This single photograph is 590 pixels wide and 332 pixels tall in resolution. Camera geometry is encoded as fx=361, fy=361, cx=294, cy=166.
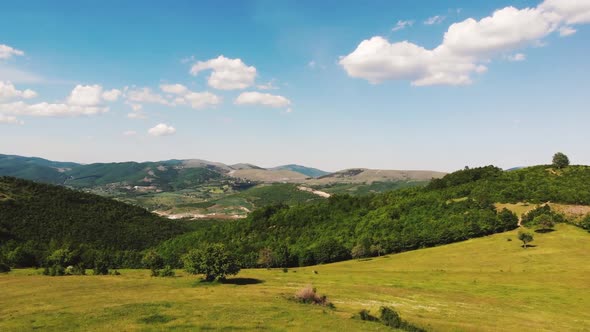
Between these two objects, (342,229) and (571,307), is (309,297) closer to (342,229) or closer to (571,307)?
(571,307)

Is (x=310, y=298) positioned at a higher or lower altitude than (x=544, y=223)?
lower

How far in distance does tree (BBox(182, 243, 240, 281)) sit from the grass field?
318 centimetres

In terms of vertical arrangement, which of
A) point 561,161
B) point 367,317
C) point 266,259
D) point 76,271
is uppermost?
point 561,161

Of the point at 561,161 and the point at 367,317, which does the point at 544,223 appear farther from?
the point at 367,317

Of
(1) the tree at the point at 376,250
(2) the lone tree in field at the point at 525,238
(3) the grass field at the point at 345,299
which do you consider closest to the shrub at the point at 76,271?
(3) the grass field at the point at 345,299

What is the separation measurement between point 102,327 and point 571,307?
76.3m

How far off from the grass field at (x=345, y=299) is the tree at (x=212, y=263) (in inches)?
125

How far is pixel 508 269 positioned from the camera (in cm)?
10081

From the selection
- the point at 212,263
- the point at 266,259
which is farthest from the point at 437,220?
the point at 212,263

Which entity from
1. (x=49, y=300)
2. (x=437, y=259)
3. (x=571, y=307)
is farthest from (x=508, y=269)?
(x=49, y=300)

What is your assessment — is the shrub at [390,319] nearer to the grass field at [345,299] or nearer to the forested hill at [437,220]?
the grass field at [345,299]

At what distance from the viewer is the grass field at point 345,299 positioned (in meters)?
48.2

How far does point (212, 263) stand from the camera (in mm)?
86812

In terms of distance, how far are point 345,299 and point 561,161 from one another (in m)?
179
